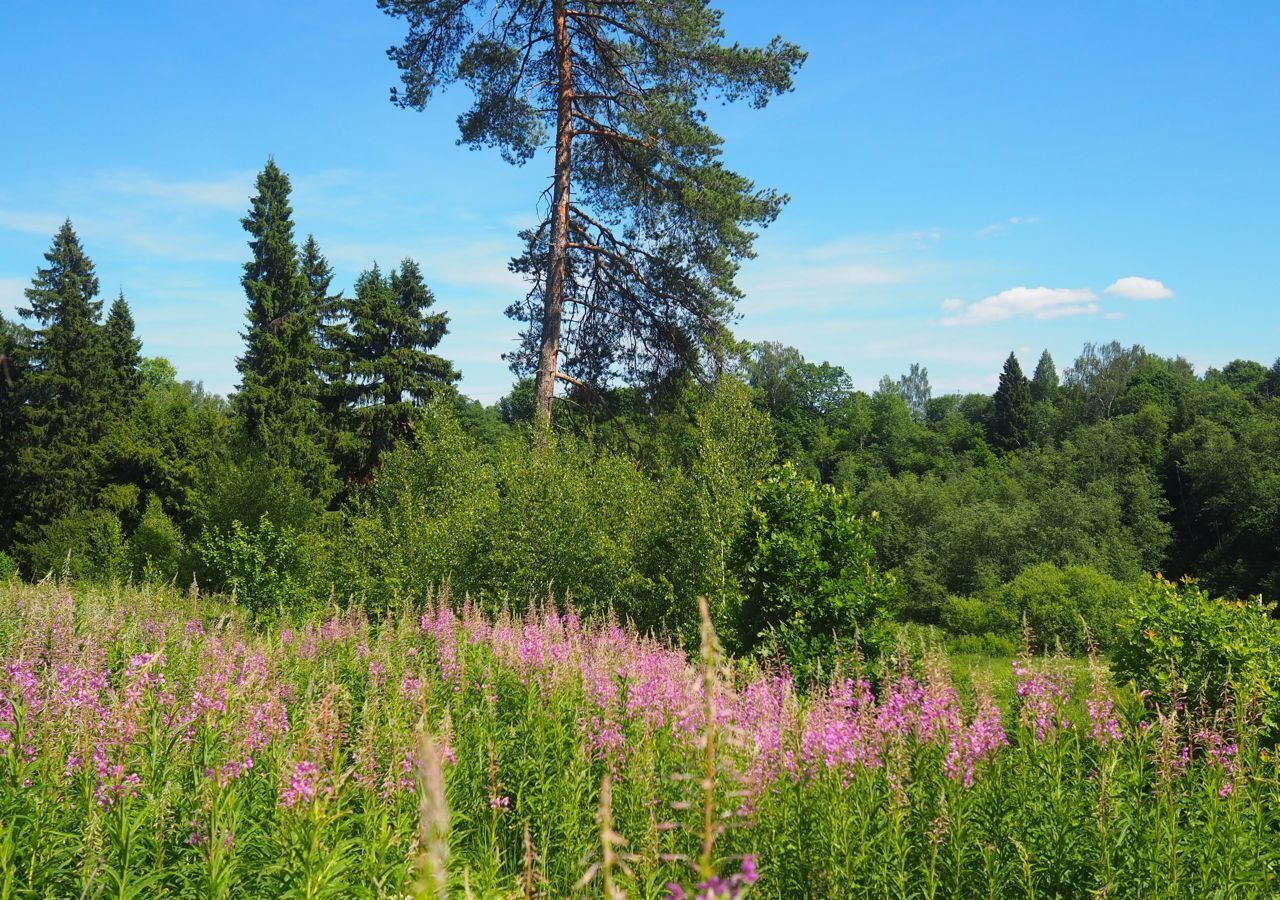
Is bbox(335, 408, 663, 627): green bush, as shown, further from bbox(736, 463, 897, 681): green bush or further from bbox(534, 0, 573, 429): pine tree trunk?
bbox(736, 463, 897, 681): green bush

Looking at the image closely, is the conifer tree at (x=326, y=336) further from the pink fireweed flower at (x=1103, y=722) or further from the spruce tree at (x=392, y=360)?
the pink fireweed flower at (x=1103, y=722)

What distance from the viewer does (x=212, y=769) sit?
13.8ft

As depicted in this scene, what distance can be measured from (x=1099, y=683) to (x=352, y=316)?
3347 cm

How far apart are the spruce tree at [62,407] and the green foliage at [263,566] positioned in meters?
17.8

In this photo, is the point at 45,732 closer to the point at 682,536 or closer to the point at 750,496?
the point at 750,496

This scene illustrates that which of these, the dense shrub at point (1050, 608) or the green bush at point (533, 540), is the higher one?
the green bush at point (533, 540)

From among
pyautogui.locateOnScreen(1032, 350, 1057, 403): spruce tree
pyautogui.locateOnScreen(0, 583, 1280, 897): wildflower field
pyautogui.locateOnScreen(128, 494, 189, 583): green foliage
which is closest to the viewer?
pyautogui.locateOnScreen(0, 583, 1280, 897): wildflower field

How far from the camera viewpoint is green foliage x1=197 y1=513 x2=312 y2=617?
17.0 metres

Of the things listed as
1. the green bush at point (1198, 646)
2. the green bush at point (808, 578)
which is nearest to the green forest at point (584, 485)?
the green bush at point (808, 578)

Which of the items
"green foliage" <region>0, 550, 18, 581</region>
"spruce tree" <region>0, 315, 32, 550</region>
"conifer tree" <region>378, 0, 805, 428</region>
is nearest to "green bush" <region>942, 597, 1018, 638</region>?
"conifer tree" <region>378, 0, 805, 428</region>

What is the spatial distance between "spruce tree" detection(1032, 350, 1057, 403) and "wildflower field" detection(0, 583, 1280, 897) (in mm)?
81367

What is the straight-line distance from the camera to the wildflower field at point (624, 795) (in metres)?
3.63

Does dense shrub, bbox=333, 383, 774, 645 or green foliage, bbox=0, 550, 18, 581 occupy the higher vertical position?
dense shrub, bbox=333, 383, 774, 645

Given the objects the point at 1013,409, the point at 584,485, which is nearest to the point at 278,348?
the point at 584,485
